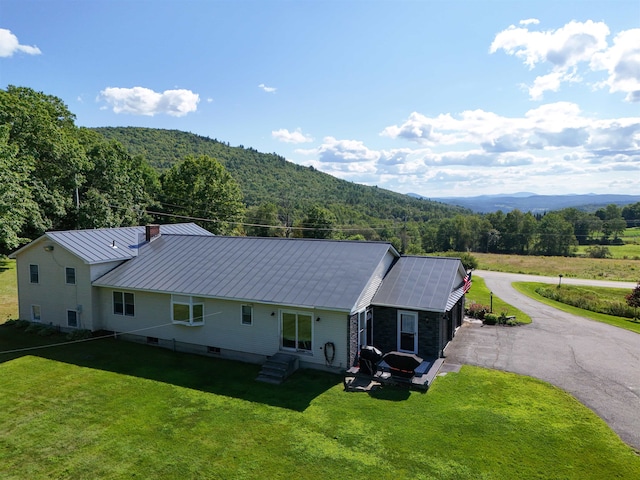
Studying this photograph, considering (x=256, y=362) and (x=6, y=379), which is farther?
(x=256, y=362)

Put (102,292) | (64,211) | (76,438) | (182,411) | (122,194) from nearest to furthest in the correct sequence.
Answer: (76,438), (182,411), (102,292), (64,211), (122,194)

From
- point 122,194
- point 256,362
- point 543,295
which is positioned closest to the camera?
point 256,362

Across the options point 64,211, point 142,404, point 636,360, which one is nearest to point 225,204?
point 64,211

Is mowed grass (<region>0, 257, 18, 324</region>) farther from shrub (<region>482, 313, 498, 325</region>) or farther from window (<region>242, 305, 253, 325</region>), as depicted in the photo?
shrub (<region>482, 313, 498, 325</region>)

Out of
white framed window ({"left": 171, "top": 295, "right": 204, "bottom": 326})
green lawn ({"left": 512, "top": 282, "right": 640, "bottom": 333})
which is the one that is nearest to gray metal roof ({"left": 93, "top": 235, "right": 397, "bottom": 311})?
white framed window ({"left": 171, "top": 295, "right": 204, "bottom": 326})

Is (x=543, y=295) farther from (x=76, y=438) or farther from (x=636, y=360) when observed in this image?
(x=76, y=438)
